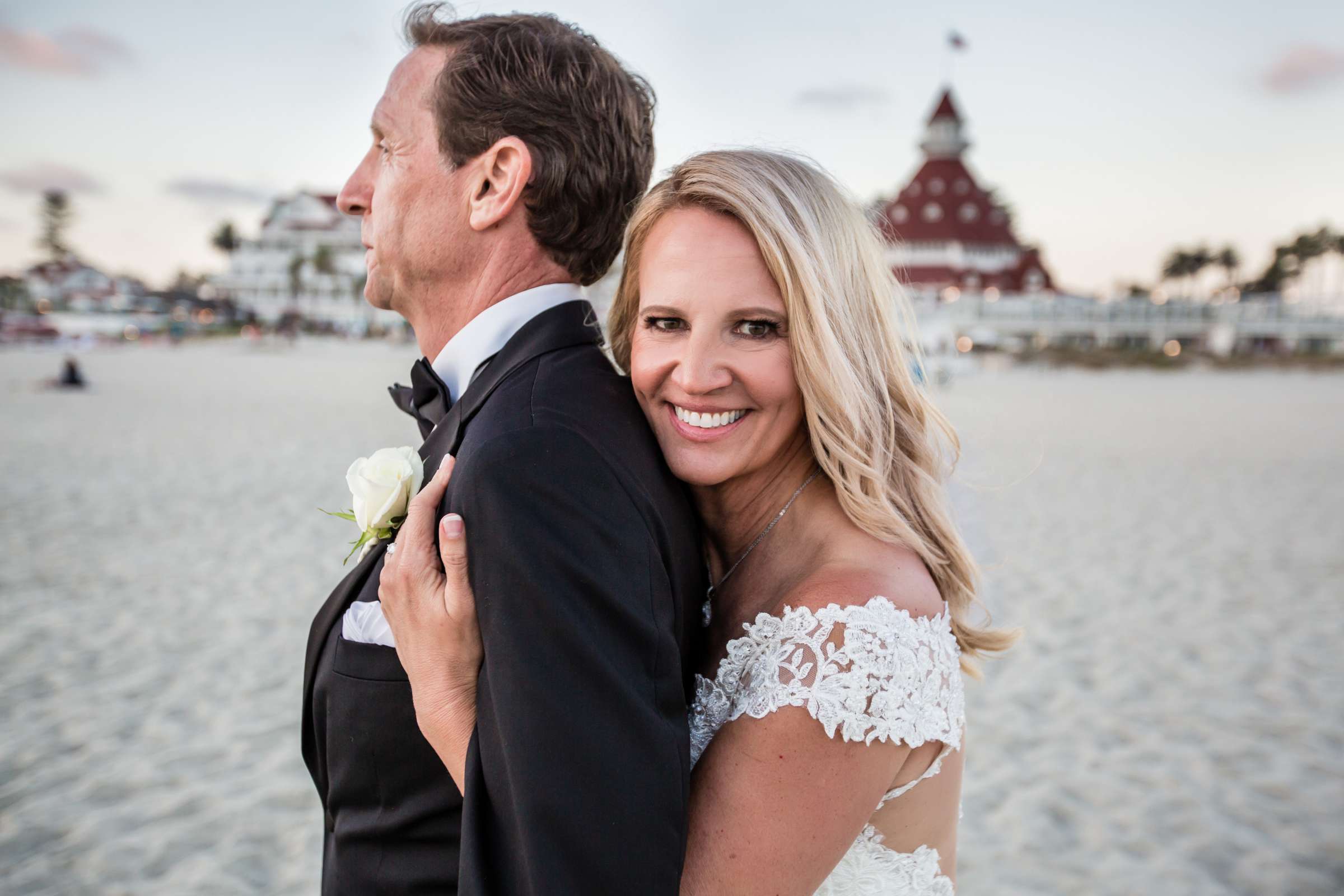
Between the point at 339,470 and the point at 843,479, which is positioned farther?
the point at 339,470

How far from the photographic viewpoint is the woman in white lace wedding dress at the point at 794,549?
1.67m

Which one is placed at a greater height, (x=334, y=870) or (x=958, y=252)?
(x=958, y=252)

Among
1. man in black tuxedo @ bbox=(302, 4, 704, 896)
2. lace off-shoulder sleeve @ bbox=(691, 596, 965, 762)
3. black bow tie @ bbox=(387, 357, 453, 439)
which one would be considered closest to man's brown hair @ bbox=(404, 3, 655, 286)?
man in black tuxedo @ bbox=(302, 4, 704, 896)

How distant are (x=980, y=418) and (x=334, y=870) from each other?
22.2 meters

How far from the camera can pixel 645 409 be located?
2.04 m

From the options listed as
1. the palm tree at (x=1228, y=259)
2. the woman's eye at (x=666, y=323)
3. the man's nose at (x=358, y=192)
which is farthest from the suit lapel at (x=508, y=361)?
the palm tree at (x=1228, y=259)

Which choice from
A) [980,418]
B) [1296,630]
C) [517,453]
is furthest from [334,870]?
[980,418]

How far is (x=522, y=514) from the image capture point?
4.83 feet

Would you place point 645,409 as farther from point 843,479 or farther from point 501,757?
point 501,757

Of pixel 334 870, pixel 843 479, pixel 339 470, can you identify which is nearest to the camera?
pixel 334 870

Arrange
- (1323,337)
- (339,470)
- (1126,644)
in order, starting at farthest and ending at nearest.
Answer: (1323,337), (339,470), (1126,644)

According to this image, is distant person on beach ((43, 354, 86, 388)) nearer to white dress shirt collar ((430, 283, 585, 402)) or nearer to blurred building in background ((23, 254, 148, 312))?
white dress shirt collar ((430, 283, 585, 402))

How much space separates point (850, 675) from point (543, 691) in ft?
1.93

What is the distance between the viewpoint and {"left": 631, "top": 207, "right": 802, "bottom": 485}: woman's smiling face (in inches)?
74.1
